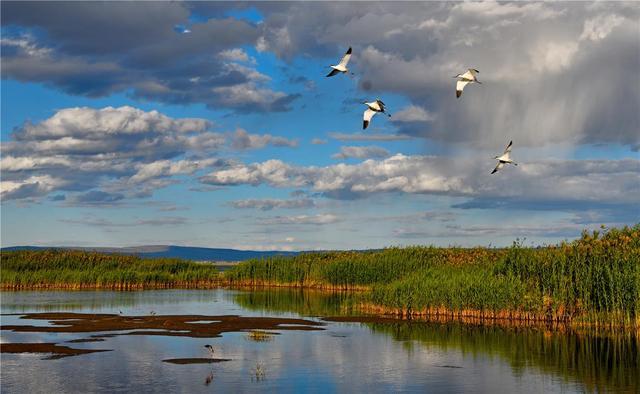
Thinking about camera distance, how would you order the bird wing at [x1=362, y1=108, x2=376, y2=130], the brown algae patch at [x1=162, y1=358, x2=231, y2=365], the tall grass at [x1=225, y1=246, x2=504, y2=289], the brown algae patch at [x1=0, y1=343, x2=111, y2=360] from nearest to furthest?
the brown algae patch at [x1=162, y1=358, x2=231, y2=365] < the bird wing at [x1=362, y1=108, x2=376, y2=130] < the brown algae patch at [x1=0, y1=343, x2=111, y2=360] < the tall grass at [x1=225, y1=246, x2=504, y2=289]

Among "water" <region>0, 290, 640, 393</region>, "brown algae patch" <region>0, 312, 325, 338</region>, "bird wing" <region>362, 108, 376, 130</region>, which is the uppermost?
"bird wing" <region>362, 108, 376, 130</region>

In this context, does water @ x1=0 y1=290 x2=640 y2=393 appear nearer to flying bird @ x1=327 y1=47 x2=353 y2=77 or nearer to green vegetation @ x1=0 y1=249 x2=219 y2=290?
flying bird @ x1=327 y1=47 x2=353 y2=77

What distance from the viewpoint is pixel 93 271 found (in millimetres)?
75188

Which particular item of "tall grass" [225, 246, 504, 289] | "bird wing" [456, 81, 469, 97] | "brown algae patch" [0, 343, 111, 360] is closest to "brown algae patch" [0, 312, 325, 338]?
"brown algae patch" [0, 343, 111, 360]

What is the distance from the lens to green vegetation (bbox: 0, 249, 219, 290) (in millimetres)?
72500

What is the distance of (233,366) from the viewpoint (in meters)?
27.9

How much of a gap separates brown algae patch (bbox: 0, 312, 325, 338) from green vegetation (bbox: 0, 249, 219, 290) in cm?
2748

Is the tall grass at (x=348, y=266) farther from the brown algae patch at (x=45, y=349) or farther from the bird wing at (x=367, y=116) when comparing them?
the brown algae patch at (x=45, y=349)

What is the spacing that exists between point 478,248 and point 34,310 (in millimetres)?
35998

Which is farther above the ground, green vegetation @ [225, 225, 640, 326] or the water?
green vegetation @ [225, 225, 640, 326]

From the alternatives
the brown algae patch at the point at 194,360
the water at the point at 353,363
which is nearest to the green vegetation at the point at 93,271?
the water at the point at 353,363

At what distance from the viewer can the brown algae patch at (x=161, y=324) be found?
3853cm

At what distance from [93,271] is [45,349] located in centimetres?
4493

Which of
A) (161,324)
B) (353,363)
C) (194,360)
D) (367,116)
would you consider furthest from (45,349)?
(367,116)
